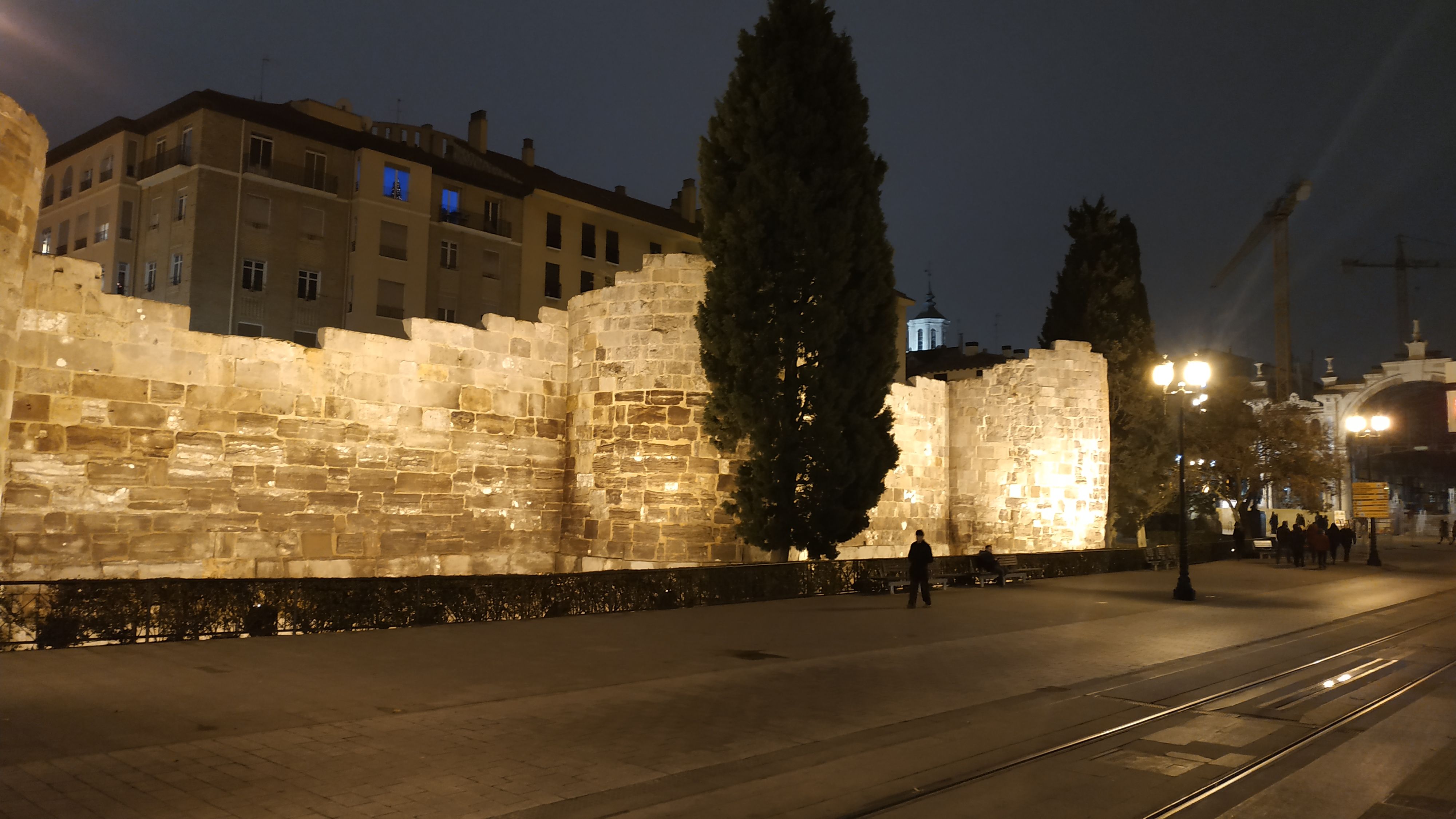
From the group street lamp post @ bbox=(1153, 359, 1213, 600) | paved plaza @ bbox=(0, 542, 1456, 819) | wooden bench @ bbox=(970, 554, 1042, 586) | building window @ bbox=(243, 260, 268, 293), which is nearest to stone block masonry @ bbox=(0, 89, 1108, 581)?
wooden bench @ bbox=(970, 554, 1042, 586)

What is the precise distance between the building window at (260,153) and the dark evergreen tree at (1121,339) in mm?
27624

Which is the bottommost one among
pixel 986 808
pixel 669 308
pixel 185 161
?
pixel 986 808

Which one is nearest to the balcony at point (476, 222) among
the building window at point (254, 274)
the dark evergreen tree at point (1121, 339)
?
the building window at point (254, 274)

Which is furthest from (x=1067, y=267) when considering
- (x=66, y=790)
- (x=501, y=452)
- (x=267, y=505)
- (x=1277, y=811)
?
(x=66, y=790)

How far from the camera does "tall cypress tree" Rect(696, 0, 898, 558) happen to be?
1524cm

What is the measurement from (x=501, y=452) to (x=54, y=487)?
604cm

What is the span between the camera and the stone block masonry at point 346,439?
10977mm

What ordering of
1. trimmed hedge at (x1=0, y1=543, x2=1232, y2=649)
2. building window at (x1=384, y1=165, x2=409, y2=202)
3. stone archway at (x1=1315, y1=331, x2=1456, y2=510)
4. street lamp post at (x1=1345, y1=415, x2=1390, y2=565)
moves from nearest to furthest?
trimmed hedge at (x1=0, y1=543, x2=1232, y2=649) → street lamp post at (x1=1345, y1=415, x2=1390, y2=565) → building window at (x1=384, y1=165, x2=409, y2=202) → stone archway at (x1=1315, y1=331, x2=1456, y2=510)

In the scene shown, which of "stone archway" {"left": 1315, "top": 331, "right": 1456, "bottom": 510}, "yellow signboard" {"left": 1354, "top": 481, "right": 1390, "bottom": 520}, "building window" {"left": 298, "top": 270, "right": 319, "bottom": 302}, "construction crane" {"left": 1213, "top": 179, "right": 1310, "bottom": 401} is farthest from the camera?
"construction crane" {"left": 1213, "top": 179, "right": 1310, "bottom": 401}

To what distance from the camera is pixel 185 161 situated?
34188mm

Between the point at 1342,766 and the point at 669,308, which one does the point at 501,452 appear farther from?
the point at 1342,766

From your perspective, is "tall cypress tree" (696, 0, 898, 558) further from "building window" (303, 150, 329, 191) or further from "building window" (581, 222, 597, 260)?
"building window" (581, 222, 597, 260)

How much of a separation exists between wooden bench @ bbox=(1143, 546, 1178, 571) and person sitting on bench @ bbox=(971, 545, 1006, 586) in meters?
6.99

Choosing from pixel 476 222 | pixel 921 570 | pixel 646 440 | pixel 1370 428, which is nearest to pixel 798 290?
pixel 646 440
